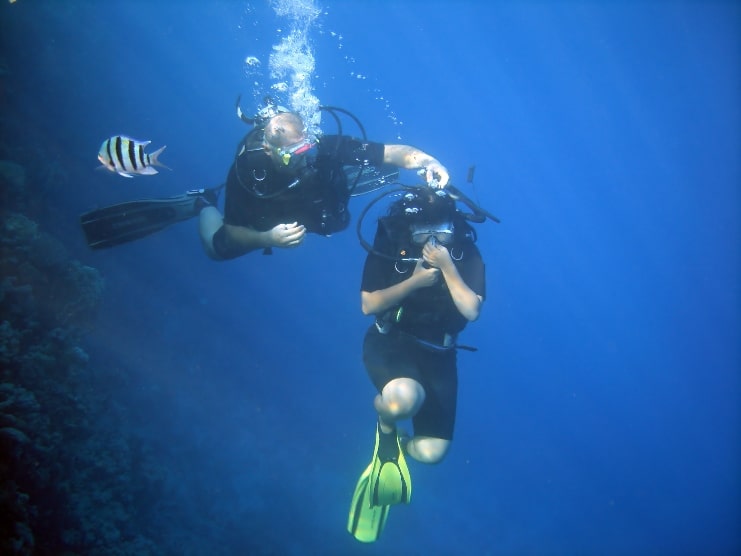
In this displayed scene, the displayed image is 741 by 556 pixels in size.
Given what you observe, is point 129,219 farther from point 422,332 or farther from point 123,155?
point 422,332

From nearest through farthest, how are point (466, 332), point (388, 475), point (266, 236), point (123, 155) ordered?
point (123, 155)
point (266, 236)
point (388, 475)
point (466, 332)

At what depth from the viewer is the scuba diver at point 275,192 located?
3.90 m

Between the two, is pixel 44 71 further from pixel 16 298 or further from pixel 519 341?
pixel 519 341

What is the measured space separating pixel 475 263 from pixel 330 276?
2654 centimetres

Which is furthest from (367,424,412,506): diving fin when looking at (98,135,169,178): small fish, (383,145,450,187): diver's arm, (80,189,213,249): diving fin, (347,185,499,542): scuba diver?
(80,189,213,249): diving fin

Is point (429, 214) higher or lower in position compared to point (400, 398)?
higher

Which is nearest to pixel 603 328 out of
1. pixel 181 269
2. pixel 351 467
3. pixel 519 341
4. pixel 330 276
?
pixel 519 341

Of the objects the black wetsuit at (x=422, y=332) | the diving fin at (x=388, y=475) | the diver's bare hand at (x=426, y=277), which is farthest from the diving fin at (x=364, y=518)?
the diver's bare hand at (x=426, y=277)

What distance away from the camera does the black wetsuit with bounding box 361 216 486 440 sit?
4074 mm

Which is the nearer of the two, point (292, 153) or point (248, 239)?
point (292, 153)

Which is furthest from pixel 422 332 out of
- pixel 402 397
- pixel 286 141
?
pixel 286 141

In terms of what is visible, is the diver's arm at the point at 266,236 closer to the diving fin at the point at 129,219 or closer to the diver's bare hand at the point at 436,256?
the diver's bare hand at the point at 436,256

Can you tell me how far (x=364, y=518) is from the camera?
532 centimetres

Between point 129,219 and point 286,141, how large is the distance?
2892 millimetres
